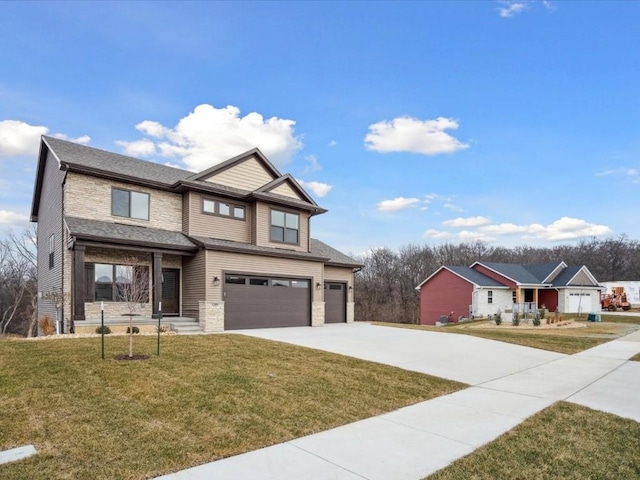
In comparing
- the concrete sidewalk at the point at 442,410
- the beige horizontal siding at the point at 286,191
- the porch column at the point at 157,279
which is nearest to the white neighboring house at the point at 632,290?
the concrete sidewalk at the point at 442,410

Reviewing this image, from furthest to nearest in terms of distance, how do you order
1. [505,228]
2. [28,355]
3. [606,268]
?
[505,228] → [606,268] → [28,355]

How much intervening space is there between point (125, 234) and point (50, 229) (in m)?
4.95

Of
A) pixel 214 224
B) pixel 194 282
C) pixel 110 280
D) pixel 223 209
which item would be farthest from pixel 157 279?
pixel 223 209

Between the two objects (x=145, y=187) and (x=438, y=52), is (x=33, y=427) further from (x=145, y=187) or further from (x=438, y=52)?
(x=438, y=52)

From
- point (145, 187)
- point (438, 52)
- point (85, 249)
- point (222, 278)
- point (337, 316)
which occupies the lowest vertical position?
point (337, 316)

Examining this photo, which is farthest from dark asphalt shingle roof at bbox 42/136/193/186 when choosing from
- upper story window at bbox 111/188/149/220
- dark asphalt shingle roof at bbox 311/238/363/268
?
dark asphalt shingle roof at bbox 311/238/363/268

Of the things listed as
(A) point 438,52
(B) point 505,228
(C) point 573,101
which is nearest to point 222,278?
(A) point 438,52

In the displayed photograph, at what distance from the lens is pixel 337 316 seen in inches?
923

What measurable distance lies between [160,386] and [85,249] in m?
10.0

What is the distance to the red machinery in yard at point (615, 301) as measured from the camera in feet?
136

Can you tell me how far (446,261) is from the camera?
208 ft

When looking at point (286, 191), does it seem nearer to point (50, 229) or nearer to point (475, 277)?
point (50, 229)

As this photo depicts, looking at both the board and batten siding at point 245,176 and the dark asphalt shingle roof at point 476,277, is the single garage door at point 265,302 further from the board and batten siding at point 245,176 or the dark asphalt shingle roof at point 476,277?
the dark asphalt shingle roof at point 476,277

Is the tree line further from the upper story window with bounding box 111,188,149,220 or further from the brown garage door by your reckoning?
the upper story window with bounding box 111,188,149,220
